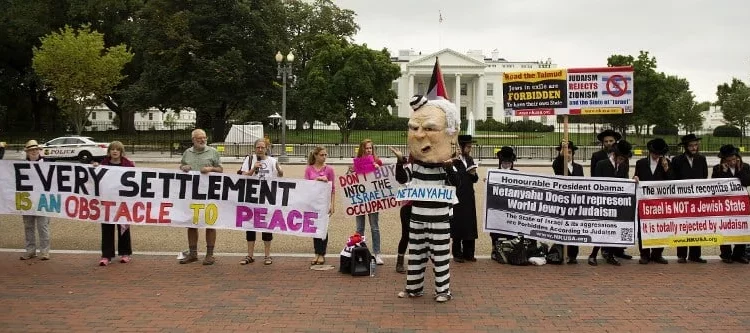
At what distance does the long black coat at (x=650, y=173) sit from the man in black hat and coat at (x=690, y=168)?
139mm

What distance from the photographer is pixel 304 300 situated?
6922mm

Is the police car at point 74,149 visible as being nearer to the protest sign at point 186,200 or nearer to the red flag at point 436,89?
the protest sign at point 186,200

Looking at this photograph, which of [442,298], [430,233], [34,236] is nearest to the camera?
[442,298]

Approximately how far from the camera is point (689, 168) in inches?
363

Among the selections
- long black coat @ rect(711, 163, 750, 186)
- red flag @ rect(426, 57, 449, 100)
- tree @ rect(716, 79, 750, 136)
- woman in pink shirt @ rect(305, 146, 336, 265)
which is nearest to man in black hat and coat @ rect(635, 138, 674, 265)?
long black coat @ rect(711, 163, 750, 186)

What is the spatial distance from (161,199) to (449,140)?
14.8 ft

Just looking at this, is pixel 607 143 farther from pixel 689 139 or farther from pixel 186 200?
pixel 186 200

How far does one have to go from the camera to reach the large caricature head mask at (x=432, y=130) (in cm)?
695

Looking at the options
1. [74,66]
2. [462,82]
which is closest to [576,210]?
[74,66]

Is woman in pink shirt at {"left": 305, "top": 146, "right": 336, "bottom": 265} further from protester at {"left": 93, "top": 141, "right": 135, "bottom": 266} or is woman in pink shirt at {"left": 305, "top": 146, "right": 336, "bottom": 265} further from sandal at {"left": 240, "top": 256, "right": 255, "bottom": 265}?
protester at {"left": 93, "top": 141, "right": 135, "bottom": 266}

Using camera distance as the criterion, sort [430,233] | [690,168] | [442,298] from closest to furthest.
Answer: [442,298] < [430,233] < [690,168]

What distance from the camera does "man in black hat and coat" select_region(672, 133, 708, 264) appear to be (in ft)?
29.7

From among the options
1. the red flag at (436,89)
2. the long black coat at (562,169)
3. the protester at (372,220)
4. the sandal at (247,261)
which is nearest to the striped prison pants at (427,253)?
the red flag at (436,89)

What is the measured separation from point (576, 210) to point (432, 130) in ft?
10.5
